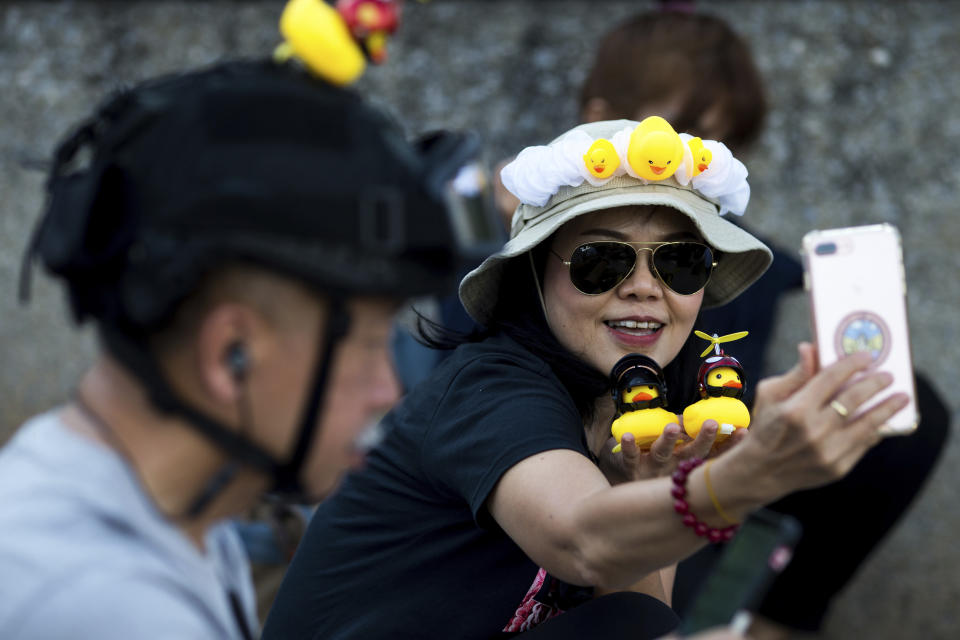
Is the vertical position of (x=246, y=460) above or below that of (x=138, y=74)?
above

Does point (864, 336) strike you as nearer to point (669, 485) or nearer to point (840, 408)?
point (840, 408)

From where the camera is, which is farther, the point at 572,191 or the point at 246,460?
the point at 572,191

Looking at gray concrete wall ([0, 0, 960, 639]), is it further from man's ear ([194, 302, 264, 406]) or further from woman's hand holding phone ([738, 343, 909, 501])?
man's ear ([194, 302, 264, 406])

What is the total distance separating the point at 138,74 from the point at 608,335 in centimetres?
295

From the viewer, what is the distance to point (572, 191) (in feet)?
8.26

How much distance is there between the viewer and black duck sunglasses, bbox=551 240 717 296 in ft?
8.07

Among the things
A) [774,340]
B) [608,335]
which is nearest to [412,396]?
[608,335]

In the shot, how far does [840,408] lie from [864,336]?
0.49 feet

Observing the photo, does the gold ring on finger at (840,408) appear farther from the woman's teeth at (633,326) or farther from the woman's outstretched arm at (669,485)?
the woman's teeth at (633,326)

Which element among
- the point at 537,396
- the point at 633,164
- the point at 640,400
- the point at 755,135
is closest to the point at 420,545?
the point at 537,396

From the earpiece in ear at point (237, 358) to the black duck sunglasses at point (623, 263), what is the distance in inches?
40.6

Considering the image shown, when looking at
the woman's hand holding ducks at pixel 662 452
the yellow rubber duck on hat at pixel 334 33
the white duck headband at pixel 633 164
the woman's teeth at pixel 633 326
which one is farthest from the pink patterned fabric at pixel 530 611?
the yellow rubber duck on hat at pixel 334 33

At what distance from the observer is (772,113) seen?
461 cm

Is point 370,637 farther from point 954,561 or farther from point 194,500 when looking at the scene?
point 954,561
